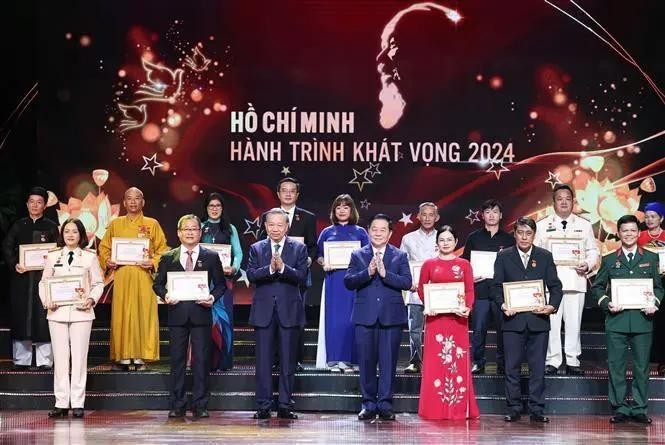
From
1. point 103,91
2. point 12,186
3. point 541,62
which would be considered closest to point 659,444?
point 541,62

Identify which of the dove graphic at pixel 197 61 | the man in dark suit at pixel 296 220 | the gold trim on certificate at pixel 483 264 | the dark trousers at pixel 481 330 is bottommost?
the dark trousers at pixel 481 330

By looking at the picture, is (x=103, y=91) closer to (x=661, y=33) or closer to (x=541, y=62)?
(x=541, y=62)

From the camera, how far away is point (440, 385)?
290 inches

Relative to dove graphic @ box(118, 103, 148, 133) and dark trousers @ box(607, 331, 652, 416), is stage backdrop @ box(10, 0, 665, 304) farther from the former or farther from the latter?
dark trousers @ box(607, 331, 652, 416)

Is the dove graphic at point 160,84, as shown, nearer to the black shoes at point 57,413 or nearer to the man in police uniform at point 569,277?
the black shoes at point 57,413

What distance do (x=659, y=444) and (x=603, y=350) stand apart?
2.73 meters

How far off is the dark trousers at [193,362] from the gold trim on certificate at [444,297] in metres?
1.71

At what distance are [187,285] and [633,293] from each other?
3.36 metres

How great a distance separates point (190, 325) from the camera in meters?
7.39

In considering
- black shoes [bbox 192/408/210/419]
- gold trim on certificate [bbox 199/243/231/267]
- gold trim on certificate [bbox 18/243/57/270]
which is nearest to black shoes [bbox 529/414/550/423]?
black shoes [bbox 192/408/210/419]

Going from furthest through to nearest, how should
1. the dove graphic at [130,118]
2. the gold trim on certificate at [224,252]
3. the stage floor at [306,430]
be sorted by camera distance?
the dove graphic at [130,118] → the gold trim on certificate at [224,252] → the stage floor at [306,430]

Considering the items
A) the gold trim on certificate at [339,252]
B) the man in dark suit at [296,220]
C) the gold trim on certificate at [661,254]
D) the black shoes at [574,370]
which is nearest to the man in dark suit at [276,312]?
the gold trim on certificate at [339,252]

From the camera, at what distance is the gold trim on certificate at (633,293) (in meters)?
7.30

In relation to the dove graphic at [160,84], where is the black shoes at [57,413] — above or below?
below
